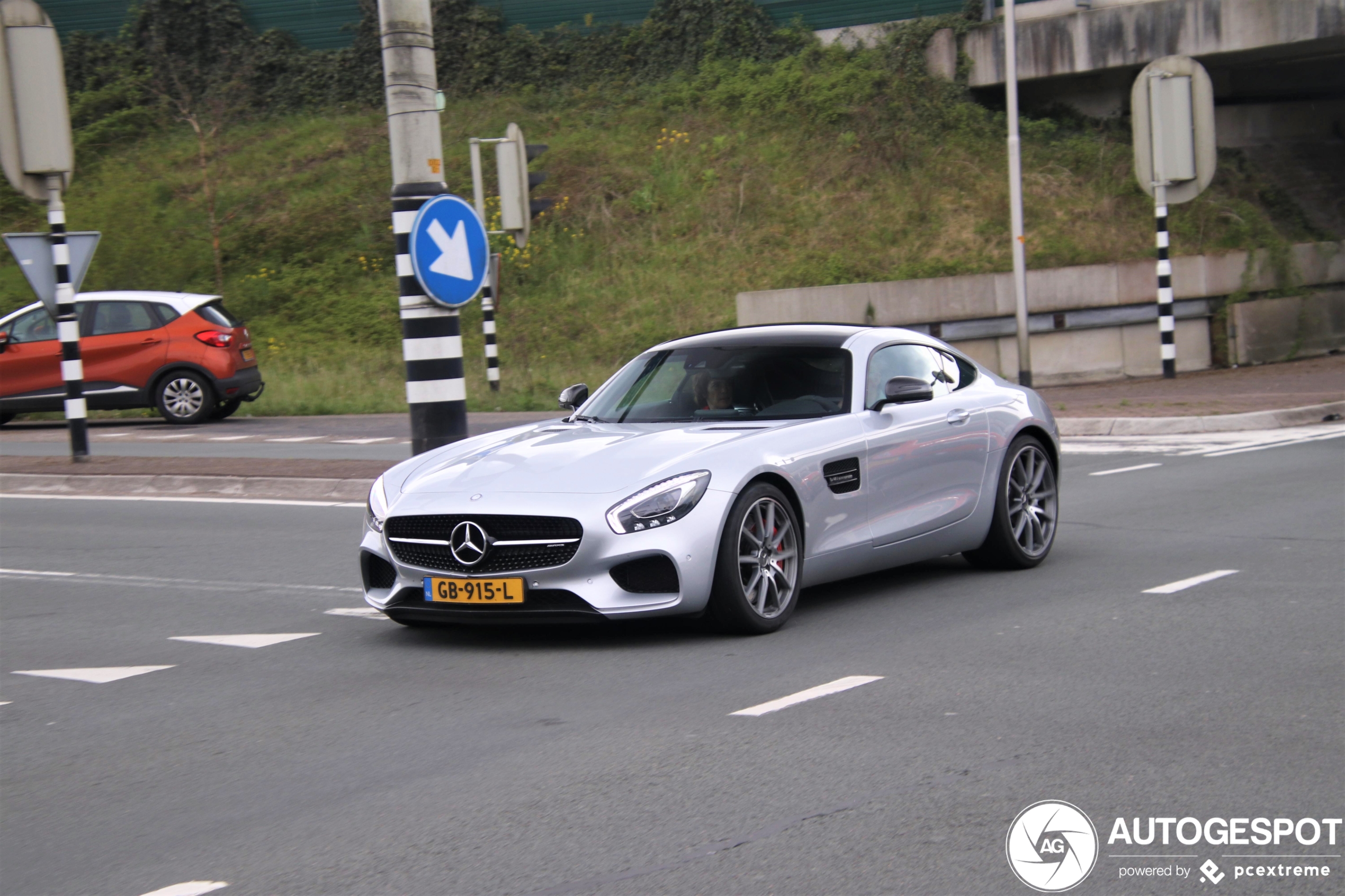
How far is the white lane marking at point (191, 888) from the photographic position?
3918mm

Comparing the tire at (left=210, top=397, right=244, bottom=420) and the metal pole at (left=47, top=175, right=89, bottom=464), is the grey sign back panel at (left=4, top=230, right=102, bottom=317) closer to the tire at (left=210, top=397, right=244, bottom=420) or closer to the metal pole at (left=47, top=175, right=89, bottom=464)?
the metal pole at (left=47, top=175, right=89, bottom=464)

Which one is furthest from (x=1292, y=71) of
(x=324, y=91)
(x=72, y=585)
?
(x=72, y=585)

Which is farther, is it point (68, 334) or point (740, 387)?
point (68, 334)

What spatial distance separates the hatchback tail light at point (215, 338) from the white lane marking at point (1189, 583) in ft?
52.4

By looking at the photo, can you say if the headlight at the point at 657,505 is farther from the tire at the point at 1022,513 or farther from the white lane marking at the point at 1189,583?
the white lane marking at the point at 1189,583

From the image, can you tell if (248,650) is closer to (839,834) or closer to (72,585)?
(72,585)

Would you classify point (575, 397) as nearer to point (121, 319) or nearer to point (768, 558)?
point (768, 558)

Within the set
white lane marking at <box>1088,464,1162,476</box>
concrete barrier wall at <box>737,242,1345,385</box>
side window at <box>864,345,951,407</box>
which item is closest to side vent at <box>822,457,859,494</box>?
side window at <box>864,345,951,407</box>

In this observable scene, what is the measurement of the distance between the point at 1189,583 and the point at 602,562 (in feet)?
11.2

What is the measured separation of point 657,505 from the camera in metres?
6.63

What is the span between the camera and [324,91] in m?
39.0

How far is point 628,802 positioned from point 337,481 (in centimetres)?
921

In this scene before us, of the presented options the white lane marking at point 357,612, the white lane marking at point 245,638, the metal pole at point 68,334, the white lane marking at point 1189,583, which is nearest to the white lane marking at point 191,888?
the white lane marking at point 245,638

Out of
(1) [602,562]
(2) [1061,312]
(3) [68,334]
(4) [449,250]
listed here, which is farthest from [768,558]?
(2) [1061,312]
